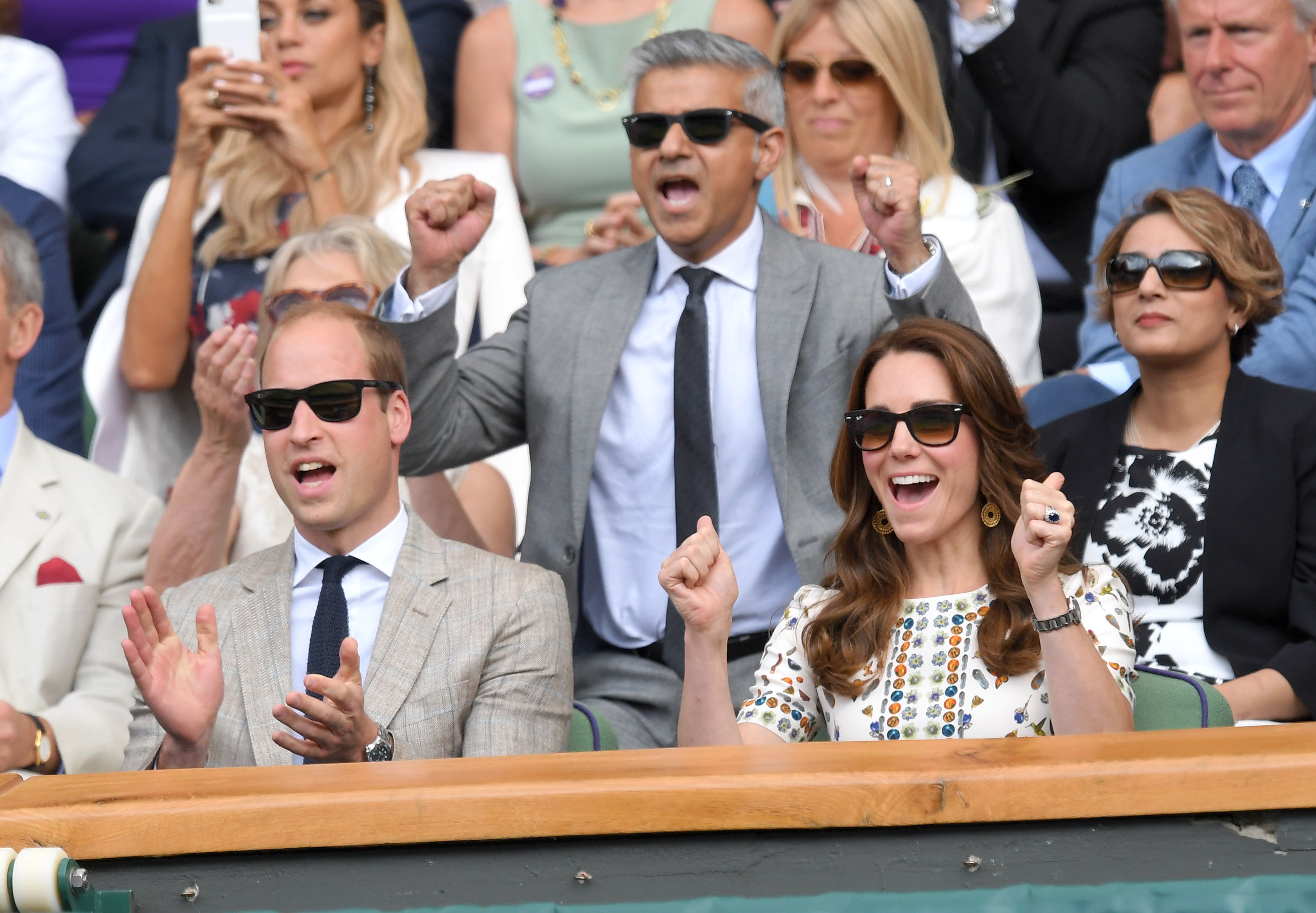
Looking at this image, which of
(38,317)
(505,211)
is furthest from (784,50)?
(38,317)

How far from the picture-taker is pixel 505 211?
3.97 metres

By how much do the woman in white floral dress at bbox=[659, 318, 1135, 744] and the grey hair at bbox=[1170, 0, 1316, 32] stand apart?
5.55 feet

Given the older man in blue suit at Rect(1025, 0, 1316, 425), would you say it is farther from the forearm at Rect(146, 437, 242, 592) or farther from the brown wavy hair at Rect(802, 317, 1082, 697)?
the forearm at Rect(146, 437, 242, 592)

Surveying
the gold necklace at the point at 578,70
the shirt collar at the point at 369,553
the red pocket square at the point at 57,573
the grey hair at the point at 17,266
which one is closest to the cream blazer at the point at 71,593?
the red pocket square at the point at 57,573

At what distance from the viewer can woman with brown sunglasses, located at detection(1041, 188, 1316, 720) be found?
2.79m

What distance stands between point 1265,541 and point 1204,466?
19 cm

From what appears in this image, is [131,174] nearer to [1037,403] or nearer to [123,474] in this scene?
[123,474]

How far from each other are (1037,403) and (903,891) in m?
2.00

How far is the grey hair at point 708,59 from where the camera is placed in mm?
3064

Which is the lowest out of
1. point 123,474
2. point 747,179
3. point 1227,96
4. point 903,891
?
point 903,891

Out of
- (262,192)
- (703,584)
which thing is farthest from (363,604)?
(262,192)

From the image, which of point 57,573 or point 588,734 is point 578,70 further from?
point 588,734

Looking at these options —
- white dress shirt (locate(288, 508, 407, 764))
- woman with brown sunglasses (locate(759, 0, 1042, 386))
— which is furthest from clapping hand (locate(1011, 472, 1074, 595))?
woman with brown sunglasses (locate(759, 0, 1042, 386))

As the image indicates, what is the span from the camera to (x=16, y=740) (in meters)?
2.73
